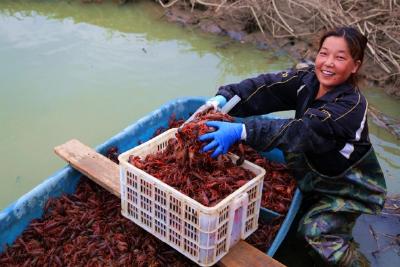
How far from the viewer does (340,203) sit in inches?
140

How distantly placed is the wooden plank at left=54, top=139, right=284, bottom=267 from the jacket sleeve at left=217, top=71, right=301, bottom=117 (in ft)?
4.11

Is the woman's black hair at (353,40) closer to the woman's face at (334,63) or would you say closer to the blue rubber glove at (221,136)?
the woman's face at (334,63)

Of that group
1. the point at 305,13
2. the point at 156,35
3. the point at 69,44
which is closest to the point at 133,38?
the point at 156,35

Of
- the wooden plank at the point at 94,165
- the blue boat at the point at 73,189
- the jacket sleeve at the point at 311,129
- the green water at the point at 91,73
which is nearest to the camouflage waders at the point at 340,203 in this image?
the blue boat at the point at 73,189

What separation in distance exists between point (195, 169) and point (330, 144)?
1.05 metres

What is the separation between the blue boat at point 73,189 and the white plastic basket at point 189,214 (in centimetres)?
43

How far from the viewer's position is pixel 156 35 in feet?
27.6

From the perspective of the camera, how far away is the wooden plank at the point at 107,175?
10.4 ft

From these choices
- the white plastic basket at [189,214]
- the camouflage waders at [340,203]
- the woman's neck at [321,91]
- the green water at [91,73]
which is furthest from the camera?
the green water at [91,73]

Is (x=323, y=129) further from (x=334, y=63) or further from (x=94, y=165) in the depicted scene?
(x=94, y=165)

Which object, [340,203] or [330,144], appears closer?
[330,144]

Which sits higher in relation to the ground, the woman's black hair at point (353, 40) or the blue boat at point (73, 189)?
the woman's black hair at point (353, 40)

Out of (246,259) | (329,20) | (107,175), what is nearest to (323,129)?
(246,259)

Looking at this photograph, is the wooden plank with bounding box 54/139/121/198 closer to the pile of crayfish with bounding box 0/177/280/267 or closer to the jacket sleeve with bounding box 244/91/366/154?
the pile of crayfish with bounding box 0/177/280/267
